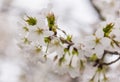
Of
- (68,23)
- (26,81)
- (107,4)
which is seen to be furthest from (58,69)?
(68,23)

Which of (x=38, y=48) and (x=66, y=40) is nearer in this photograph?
(x=66, y=40)

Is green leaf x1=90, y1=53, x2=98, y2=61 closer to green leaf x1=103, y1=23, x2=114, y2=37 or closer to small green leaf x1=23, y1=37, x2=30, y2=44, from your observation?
green leaf x1=103, y1=23, x2=114, y2=37

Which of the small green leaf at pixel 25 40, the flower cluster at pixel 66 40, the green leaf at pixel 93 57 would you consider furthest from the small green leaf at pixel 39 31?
the green leaf at pixel 93 57

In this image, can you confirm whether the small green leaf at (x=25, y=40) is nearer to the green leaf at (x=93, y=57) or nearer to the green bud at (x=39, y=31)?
the green bud at (x=39, y=31)

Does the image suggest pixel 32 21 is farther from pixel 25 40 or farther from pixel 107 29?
pixel 107 29

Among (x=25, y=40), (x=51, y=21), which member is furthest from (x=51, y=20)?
(x=25, y=40)

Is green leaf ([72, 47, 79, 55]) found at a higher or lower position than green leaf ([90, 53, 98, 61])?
higher

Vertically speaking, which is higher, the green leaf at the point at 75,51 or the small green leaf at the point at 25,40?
→ the small green leaf at the point at 25,40

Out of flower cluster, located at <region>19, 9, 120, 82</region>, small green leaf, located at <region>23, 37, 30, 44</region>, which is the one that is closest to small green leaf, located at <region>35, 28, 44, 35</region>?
flower cluster, located at <region>19, 9, 120, 82</region>

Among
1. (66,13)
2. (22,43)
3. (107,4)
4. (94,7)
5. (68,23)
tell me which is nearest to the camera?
(22,43)

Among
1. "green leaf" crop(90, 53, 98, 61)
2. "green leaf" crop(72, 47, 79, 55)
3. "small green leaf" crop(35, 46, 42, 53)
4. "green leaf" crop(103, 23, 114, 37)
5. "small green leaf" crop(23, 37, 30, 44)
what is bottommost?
"green leaf" crop(90, 53, 98, 61)

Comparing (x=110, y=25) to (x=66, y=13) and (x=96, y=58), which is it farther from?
(x=66, y=13)
